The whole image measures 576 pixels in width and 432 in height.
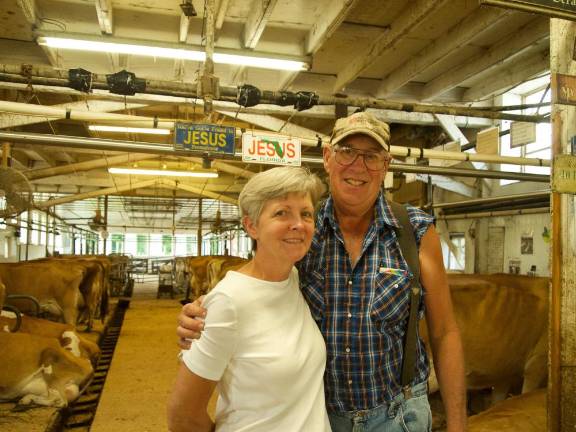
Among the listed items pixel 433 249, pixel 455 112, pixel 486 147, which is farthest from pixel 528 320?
pixel 433 249

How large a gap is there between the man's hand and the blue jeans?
2.06 feet

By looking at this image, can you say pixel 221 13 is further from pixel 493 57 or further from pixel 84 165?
pixel 84 165

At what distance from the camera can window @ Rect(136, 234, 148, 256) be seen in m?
44.4

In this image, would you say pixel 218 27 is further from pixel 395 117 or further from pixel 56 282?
pixel 56 282

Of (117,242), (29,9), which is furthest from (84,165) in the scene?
(117,242)

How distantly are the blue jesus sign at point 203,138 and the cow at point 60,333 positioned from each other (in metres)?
3.20

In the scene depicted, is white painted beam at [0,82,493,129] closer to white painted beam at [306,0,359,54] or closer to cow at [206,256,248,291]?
white painted beam at [306,0,359,54]

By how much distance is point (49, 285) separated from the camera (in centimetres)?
Answer: 906

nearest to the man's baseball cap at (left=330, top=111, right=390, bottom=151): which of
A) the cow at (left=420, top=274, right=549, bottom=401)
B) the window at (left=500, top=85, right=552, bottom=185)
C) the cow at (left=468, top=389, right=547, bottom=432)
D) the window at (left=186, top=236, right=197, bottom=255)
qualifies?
the cow at (left=468, top=389, right=547, bottom=432)

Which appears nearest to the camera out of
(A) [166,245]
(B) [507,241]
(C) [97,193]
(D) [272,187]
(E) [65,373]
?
(D) [272,187]

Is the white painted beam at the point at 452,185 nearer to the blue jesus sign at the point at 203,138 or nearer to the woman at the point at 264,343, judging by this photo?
the blue jesus sign at the point at 203,138

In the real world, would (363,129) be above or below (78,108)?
below

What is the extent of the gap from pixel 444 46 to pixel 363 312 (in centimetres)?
625

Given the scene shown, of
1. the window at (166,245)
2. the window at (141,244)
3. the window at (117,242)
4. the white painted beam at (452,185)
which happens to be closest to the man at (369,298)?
the white painted beam at (452,185)
